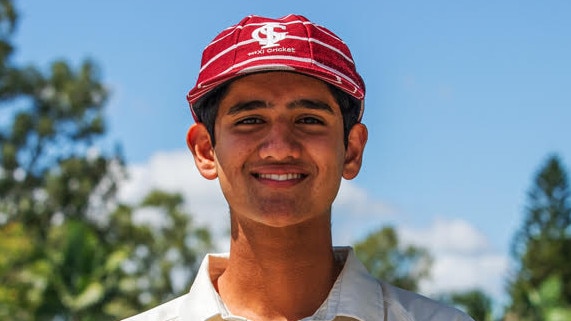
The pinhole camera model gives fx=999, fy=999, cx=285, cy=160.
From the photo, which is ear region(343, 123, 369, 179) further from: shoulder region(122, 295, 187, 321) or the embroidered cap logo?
shoulder region(122, 295, 187, 321)

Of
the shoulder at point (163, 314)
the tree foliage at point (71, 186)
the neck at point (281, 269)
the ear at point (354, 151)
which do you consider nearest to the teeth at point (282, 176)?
the neck at point (281, 269)

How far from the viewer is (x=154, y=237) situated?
3600cm

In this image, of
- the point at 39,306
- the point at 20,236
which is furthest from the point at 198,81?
the point at 20,236

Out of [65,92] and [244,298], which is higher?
[65,92]

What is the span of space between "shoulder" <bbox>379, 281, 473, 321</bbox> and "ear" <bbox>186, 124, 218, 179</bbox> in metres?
0.69

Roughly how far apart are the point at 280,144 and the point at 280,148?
1 cm

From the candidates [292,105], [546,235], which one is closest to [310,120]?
[292,105]

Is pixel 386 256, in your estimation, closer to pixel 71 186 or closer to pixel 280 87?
pixel 71 186

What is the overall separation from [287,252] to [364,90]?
569 millimetres

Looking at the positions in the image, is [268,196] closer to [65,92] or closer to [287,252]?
[287,252]

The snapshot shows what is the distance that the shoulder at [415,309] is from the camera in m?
3.08

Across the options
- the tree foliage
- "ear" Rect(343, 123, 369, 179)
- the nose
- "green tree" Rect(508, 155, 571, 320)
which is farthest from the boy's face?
"green tree" Rect(508, 155, 571, 320)

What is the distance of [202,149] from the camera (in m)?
3.34

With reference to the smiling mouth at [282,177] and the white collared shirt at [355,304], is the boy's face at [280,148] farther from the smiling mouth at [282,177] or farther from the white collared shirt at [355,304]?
the white collared shirt at [355,304]
